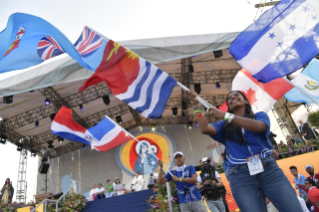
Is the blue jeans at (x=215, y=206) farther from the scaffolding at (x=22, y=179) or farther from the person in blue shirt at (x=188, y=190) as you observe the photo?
the scaffolding at (x=22, y=179)

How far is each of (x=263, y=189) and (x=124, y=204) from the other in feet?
22.3

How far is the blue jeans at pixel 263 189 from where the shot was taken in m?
1.52

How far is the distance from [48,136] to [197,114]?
18.6m

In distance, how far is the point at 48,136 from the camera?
18.1 metres

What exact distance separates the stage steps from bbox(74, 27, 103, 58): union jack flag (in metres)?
4.47

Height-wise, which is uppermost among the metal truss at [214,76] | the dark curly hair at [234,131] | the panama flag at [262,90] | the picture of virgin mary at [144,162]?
the metal truss at [214,76]

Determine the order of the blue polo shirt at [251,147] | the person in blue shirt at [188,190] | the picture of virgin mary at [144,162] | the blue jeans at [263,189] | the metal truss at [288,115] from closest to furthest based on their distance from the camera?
the blue jeans at [263,189], the blue polo shirt at [251,147], the person in blue shirt at [188,190], the metal truss at [288,115], the picture of virgin mary at [144,162]

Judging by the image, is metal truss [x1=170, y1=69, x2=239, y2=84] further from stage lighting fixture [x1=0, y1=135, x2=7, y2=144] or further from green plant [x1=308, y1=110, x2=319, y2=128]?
stage lighting fixture [x1=0, y1=135, x2=7, y2=144]

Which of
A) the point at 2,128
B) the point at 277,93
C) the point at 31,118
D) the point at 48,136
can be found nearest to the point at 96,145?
the point at 277,93

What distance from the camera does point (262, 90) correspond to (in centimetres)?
603

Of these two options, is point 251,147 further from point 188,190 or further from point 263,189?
point 188,190

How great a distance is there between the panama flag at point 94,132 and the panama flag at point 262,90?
3.68m

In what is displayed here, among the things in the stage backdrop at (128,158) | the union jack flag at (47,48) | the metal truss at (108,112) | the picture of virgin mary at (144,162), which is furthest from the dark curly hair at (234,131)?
the stage backdrop at (128,158)

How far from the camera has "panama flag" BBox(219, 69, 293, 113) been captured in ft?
18.8
